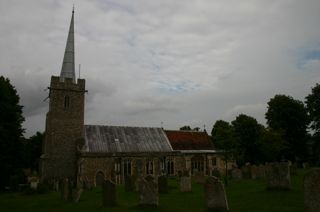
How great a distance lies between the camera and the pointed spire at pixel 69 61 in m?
32.6

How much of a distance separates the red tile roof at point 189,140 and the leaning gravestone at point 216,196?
22882mm

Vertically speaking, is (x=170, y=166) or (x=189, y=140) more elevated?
(x=189, y=140)

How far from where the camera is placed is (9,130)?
89.6ft

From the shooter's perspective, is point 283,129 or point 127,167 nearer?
point 127,167

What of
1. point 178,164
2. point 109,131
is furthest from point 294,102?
point 109,131

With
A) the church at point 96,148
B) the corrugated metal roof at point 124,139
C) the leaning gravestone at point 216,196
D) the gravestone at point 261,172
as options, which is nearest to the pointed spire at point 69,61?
the church at point 96,148

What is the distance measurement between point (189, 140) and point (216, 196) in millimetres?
24737

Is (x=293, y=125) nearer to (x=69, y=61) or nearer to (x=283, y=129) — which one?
(x=283, y=129)

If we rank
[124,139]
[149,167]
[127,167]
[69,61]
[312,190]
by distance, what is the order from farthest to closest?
1. [69,61]
2. [124,139]
3. [149,167]
4. [127,167]
5. [312,190]

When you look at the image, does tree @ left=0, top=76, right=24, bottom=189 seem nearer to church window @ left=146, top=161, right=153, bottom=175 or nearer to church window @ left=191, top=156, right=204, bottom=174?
church window @ left=146, top=161, right=153, bottom=175

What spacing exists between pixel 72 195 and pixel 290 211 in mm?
10930

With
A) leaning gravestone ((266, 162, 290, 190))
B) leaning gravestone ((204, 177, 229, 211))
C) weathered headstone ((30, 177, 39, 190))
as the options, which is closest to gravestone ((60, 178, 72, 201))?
weathered headstone ((30, 177, 39, 190))

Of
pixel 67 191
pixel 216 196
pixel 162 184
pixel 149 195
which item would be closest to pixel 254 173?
pixel 162 184

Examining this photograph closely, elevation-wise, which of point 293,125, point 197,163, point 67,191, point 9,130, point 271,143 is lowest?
point 67,191
